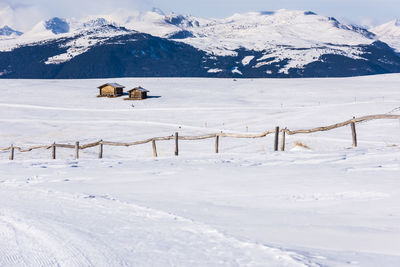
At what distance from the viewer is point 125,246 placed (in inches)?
262

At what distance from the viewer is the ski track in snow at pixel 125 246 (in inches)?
236

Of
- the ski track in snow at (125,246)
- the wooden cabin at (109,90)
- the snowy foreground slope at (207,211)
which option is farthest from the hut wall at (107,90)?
the ski track in snow at (125,246)

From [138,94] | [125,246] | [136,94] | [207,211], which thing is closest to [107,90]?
[136,94]

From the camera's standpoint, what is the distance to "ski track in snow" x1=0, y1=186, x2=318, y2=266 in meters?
5.99

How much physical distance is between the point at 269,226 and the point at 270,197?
255 centimetres

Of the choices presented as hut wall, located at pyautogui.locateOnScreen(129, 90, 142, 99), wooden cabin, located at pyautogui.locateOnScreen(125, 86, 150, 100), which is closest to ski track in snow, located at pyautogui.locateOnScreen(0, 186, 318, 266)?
wooden cabin, located at pyautogui.locateOnScreen(125, 86, 150, 100)

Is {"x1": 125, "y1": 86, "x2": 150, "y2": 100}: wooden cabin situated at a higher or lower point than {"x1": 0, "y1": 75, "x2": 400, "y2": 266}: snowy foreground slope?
higher

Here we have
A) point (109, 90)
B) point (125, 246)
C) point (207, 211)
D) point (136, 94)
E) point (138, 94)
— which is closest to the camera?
point (125, 246)

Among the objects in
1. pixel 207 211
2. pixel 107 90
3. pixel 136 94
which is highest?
pixel 107 90

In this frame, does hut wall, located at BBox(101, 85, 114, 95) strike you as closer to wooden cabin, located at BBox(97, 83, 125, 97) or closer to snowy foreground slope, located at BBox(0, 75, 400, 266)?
wooden cabin, located at BBox(97, 83, 125, 97)

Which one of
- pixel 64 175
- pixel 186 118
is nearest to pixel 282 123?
pixel 186 118

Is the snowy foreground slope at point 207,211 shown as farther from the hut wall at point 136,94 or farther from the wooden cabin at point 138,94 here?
the hut wall at point 136,94

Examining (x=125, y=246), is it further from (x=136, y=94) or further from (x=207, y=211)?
(x=136, y=94)

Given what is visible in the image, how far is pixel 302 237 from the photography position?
6.90 metres
